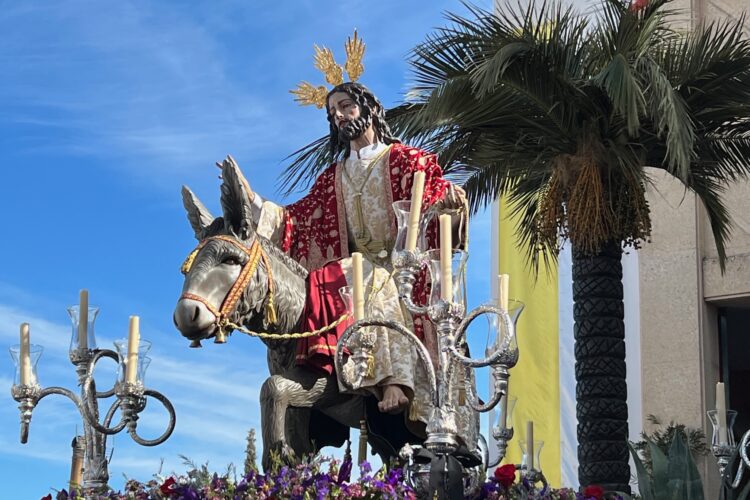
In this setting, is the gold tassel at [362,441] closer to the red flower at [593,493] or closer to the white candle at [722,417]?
the red flower at [593,493]

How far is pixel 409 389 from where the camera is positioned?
316 inches

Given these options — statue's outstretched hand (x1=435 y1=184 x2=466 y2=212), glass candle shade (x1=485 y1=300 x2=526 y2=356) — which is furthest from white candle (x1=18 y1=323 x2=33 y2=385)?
glass candle shade (x1=485 y1=300 x2=526 y2=356)

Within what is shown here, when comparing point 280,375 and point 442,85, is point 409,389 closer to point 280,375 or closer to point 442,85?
point 280,375

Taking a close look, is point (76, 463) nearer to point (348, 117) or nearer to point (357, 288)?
point (348, 117)

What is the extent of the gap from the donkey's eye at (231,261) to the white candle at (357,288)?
2.13 ft

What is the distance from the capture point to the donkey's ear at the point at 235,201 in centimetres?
791

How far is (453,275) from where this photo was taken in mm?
7648

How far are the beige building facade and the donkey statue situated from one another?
38.4 feet

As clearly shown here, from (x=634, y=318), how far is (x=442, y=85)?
6574mm

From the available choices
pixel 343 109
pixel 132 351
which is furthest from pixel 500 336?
pixel 132 351

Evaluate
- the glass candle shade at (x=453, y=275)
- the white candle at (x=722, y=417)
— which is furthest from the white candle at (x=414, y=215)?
the white candle at (x=722, y=417)

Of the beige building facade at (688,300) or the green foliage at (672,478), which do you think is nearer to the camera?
the green foliage at (672,478)

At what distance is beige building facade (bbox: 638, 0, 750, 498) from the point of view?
63.6 feet

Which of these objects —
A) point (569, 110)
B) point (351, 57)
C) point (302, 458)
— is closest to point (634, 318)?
point (569, 110)
